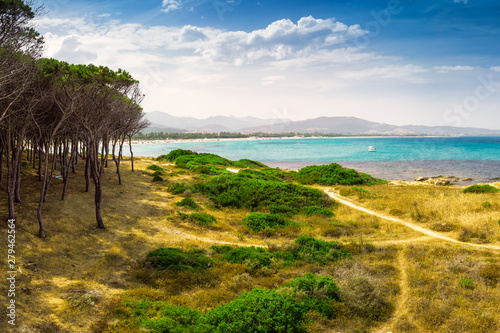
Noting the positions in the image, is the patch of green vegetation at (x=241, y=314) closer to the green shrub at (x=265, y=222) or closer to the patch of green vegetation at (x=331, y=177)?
the green shrub at (x=265, y=222)

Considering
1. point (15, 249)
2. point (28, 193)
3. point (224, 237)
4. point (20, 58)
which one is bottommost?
point (224, 237)

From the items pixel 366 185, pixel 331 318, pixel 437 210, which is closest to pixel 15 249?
pixel 331 318

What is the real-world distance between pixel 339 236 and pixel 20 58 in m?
19.6

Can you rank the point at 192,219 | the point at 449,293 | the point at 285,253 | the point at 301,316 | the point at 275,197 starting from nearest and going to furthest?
the point at 301,316 → the point at 449,293 → the point at 285,253 → the point at 192,219 → the point at 275,197

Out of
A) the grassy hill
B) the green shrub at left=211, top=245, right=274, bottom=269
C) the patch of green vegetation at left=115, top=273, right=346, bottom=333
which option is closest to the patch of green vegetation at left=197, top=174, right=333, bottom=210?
the grassy hill

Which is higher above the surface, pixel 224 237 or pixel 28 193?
pixel 28 193

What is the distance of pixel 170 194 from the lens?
25484 millimetres

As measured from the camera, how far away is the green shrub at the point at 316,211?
21.9 m

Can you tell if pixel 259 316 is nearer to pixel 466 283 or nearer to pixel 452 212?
pixel 466 283

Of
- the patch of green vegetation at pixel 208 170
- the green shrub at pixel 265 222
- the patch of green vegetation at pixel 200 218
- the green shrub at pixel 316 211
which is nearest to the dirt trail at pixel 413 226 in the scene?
the green shrub at pixel 316 211

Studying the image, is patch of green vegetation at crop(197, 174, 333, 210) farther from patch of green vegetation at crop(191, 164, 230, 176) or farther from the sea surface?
the sea surface

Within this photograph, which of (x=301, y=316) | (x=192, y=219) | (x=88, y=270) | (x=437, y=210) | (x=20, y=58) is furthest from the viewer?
(x=437, y=210)

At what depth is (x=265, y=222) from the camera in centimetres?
1880

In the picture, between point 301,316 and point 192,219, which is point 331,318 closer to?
point 301,316
